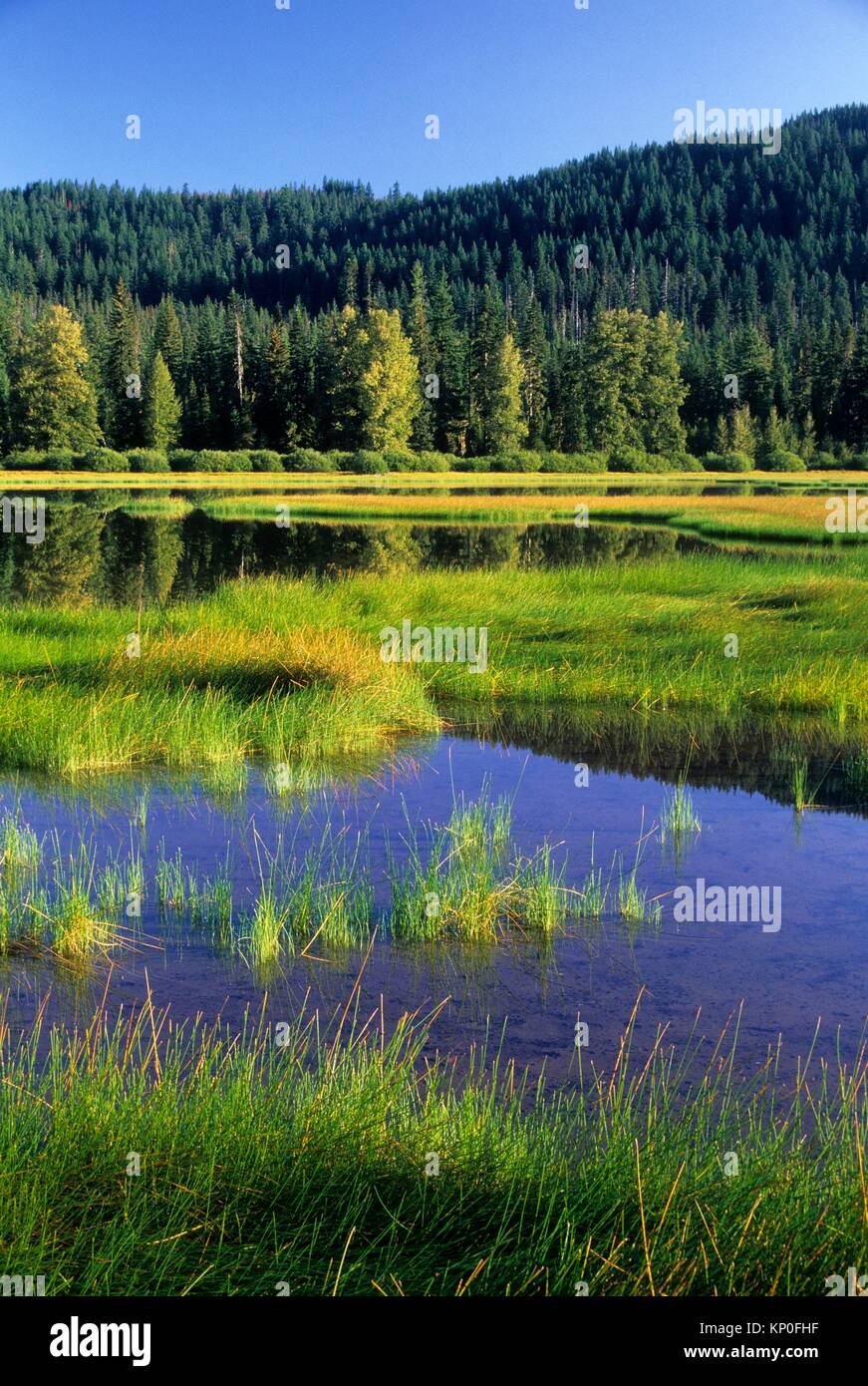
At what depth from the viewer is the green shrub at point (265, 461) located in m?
81.0

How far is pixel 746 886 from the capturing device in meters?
9.30

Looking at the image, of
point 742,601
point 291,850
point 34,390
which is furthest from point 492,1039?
point 34,390

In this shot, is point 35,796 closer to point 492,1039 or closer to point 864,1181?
point 492,1039

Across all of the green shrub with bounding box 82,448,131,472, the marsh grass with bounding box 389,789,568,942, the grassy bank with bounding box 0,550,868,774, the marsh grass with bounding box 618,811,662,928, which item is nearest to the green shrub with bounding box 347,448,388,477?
the green shrub with bounding box 82,448,131,472

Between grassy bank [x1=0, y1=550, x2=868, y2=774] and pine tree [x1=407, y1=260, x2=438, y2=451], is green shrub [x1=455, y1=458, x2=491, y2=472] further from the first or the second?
grassy bank [x1=0, y1=550, x2=868, y2=774]

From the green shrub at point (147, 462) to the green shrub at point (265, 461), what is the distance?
18.1 ft

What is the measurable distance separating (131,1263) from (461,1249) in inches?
44.3

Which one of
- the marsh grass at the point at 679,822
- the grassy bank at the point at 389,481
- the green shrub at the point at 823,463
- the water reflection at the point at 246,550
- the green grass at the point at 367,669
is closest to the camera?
the marsh grass at the point at 679,822

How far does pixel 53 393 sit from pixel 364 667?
238 ft

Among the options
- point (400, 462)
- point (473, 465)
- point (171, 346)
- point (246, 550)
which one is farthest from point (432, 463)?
point (246, 550)

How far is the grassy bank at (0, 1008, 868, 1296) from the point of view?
432 centimetres

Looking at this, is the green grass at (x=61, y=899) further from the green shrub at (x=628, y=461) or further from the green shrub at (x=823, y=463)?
the green shrub at (x=823, y=463)

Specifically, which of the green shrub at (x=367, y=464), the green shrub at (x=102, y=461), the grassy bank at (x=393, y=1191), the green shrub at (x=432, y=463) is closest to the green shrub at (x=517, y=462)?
the green shrub at (x=432, y=463)

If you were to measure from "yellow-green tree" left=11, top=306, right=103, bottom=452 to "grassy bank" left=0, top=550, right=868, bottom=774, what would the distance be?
64.3m
